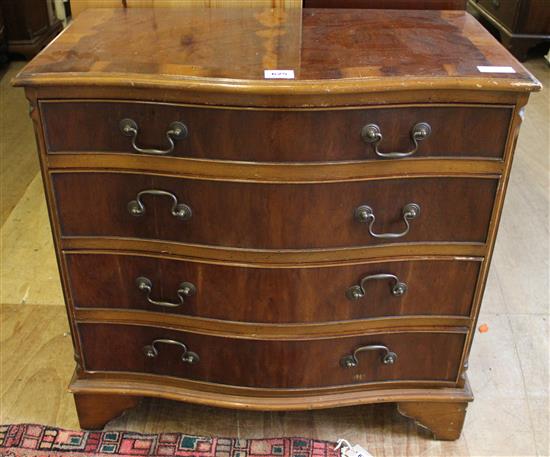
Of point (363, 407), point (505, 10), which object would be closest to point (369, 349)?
point (363, 407)

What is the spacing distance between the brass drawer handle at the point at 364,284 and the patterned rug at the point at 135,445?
0.40 metres

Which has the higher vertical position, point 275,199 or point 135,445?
point 275,199

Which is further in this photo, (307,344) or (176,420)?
(176,420)

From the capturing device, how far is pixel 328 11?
1.44 m

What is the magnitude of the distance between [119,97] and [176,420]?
2.58 ft

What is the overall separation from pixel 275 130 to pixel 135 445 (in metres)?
0.79

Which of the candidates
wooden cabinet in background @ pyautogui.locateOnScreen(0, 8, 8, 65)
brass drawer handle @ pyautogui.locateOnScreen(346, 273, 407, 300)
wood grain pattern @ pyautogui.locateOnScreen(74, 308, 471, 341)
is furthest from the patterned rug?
wooden cabinet in background @ pyautogui.locateOnScreen(0, 8, 8, 65)

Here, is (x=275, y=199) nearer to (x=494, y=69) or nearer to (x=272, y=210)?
(x=272, y=210)

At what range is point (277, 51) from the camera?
1.21m

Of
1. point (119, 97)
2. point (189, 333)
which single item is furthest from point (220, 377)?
point (119, 97)

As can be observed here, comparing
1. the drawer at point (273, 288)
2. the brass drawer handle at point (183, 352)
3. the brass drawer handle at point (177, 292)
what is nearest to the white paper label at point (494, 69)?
the drawer at point (273, 288)

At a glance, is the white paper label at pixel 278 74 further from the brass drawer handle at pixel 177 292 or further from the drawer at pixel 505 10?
the drawer at pixel 505 10

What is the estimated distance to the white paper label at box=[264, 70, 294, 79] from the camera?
3.55 ft

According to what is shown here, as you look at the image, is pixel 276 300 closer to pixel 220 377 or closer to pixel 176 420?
pixel 220 377
